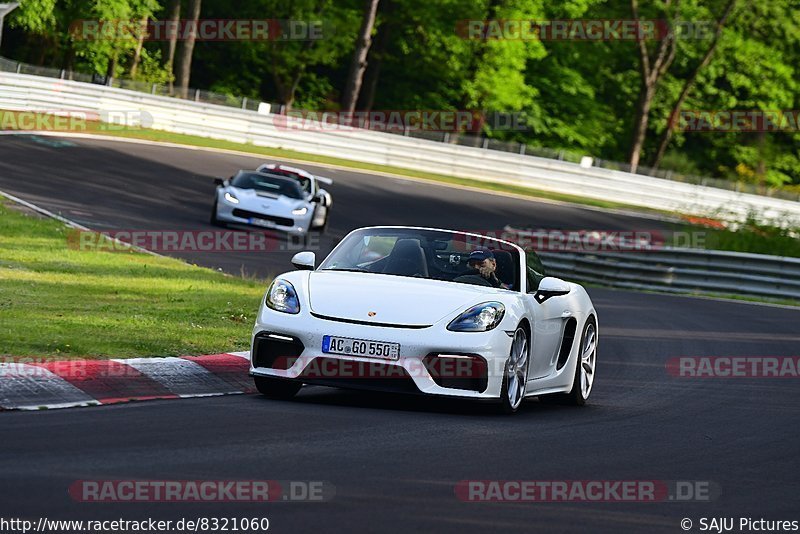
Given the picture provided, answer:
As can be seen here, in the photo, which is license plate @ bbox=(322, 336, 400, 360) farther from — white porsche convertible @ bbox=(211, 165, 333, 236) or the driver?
white porsche convertible @ bbox=(211, 165, 333, 236)

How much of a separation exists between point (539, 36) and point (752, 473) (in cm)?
6115

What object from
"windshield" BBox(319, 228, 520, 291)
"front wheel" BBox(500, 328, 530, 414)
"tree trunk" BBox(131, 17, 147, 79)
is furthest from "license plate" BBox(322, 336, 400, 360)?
"tree trunk" BBox(131, 17, 147, 79)

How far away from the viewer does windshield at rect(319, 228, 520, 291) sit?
1042 cm

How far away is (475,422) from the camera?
9289mm

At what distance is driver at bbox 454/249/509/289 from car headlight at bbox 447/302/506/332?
1.97ft

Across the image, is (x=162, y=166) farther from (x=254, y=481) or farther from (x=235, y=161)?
(x=254, y=481)

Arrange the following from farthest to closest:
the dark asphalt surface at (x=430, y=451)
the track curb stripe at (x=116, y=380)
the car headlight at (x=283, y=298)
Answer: the car headlight at (x=283, y=298)
the track curb stripe at (x=116, y=380)
the dark asphalt surface at (x=430, y=451)

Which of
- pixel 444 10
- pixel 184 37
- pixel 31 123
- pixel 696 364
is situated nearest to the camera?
pixel 696 364

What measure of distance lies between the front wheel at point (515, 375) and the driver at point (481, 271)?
1.62 feet

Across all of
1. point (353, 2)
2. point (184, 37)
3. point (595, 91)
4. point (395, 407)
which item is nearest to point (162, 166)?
point (184, 37)

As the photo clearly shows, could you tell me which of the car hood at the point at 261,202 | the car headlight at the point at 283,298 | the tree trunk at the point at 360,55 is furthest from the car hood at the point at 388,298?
the tree trunk at the point at 360,55

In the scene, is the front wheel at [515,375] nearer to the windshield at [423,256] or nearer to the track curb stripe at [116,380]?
the windshield at [423,256]

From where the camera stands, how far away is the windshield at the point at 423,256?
10.4m

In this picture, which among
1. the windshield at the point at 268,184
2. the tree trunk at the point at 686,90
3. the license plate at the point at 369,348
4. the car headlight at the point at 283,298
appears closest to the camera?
the license plate at the point at 369,348
